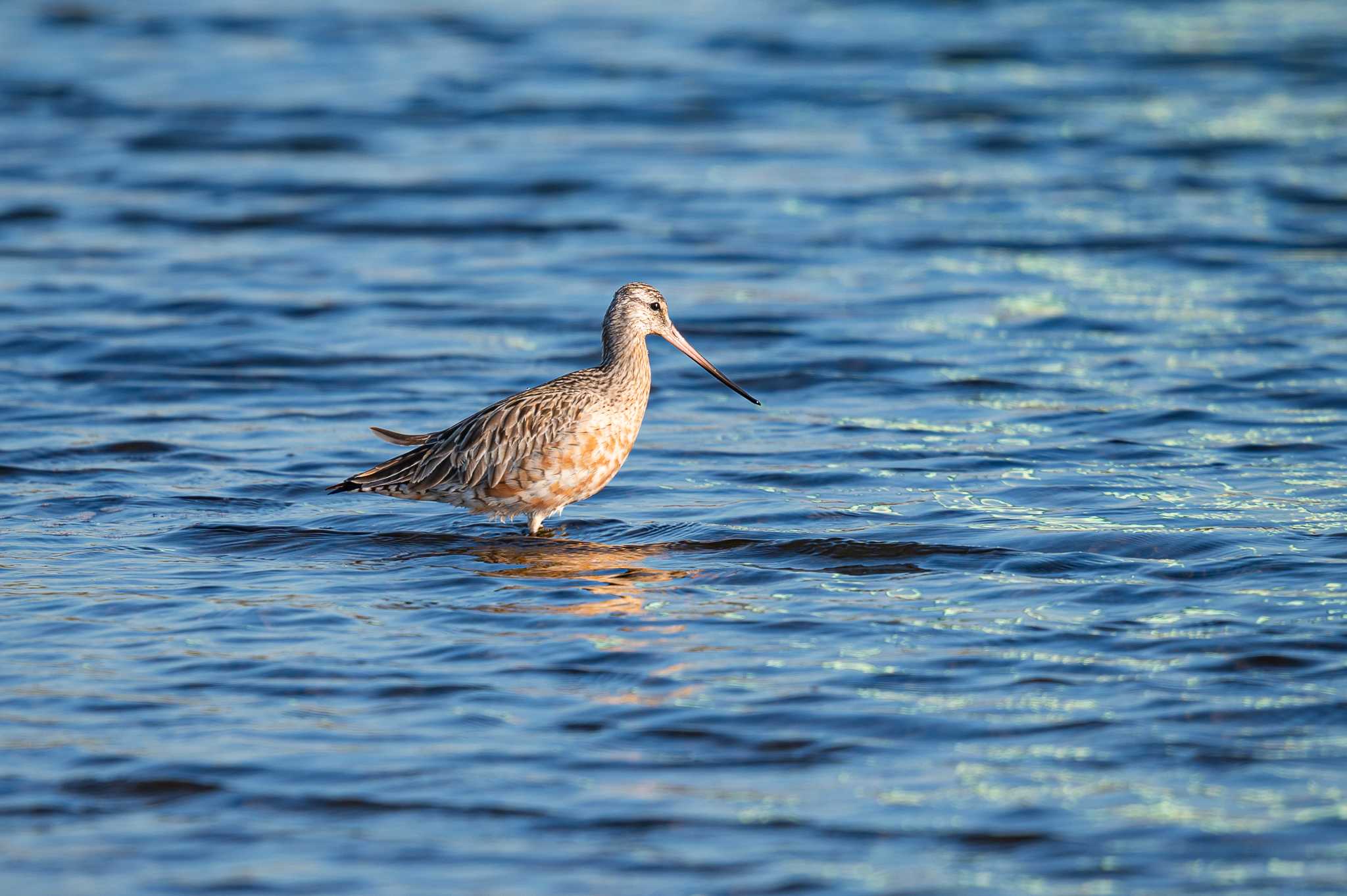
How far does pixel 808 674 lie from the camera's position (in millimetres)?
6789

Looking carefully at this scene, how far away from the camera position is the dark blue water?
5.69 metres

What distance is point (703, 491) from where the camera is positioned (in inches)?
373

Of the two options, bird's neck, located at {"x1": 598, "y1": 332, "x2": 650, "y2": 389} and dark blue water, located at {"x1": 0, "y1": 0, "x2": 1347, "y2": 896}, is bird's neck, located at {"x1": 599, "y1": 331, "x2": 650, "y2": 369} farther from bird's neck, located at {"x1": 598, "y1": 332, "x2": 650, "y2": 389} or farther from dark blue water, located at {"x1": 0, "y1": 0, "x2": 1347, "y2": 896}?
dark blue water, located at {"x1": 0, "y1": 0, "x2": 1347, "y2": 896}

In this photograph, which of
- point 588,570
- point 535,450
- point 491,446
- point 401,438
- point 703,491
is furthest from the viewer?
point 703,491

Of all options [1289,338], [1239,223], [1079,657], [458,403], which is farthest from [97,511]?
[1239,223]

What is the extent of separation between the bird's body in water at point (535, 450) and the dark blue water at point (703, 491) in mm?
265

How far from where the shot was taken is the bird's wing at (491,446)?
8562 millimetres

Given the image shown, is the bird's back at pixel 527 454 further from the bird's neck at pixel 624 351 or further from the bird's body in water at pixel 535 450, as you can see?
the bird's neck at pixel 624 351

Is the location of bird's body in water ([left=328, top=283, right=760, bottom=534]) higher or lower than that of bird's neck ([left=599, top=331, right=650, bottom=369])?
lower

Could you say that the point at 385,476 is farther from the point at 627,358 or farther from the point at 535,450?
the point at 627,358

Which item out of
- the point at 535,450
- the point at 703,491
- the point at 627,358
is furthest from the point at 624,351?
the point at 703,491

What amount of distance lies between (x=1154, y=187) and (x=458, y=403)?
A: 784 centimetres

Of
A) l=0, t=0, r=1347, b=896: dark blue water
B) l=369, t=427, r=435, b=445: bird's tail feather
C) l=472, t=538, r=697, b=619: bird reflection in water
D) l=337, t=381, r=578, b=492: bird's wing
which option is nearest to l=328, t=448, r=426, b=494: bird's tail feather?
l=337, t=381, r=578, b=492: bird's wing

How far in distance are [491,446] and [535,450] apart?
0.25m
